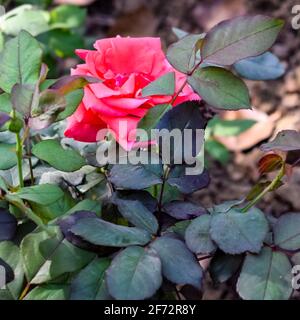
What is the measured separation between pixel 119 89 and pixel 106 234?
0.21m

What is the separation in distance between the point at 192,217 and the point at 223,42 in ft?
0.66

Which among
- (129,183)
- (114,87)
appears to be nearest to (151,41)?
(114,87)

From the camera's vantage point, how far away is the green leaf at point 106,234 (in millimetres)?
713

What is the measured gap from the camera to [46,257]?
0.77m

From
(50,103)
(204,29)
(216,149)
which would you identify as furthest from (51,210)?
(204,29)

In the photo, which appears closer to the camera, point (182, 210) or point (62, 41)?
point (182, 210)

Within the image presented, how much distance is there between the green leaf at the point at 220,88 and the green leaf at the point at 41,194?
0.19 m

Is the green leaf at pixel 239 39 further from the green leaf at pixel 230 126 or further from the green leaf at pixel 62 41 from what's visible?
the green leaf at pixel 62 41

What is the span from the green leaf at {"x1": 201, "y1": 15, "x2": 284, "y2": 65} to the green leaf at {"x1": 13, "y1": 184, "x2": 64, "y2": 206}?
0.73 ft

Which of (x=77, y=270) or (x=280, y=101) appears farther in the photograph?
(x=280, y=101)

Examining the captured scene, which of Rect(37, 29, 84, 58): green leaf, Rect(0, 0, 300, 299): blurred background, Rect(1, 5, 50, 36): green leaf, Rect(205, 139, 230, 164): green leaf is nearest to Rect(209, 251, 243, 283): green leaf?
Rect(1, 5, 50, 36): green leaf

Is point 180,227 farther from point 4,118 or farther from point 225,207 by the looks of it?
point 4,118
